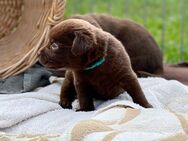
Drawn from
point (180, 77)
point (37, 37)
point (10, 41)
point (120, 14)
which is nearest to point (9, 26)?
point (10, 41)

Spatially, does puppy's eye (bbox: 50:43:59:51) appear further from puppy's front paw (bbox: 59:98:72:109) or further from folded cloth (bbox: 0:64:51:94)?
folded cloth (bbox: 0:64:51:94)

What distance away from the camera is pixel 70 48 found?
7.50ft

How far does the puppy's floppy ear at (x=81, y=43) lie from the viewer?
222 centimetres

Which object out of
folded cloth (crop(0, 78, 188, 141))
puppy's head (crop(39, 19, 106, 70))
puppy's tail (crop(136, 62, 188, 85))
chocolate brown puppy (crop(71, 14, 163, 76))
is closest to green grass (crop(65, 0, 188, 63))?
puppy's tail (crop(136, 62, 188, 85))

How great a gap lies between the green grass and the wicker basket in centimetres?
126

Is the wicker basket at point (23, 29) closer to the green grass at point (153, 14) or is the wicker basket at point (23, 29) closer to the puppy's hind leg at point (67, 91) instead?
the puppy's hind leg at point (67, 91)

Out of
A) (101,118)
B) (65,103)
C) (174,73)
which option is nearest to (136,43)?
(174,73)

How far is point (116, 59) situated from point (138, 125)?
0.42m

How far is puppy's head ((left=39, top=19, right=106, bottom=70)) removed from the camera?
2.26m

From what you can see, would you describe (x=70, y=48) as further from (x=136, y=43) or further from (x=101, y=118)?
(x=136, y=43)

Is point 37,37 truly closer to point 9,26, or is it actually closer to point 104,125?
point 9,26

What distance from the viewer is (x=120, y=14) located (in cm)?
511

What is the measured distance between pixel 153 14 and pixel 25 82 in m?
2.73

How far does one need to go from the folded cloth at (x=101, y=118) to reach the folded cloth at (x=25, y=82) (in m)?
0.06
